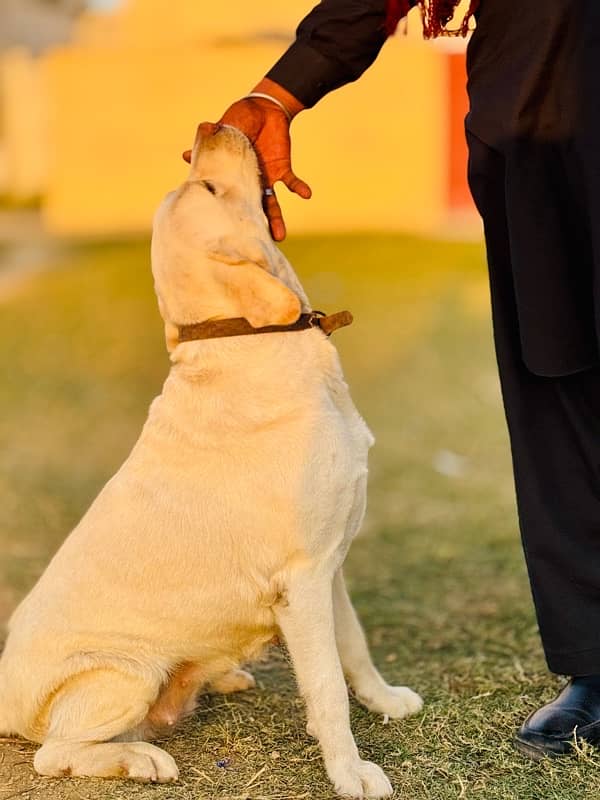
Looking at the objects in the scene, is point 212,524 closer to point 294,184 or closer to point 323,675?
point 323,675

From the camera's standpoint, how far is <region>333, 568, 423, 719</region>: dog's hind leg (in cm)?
312

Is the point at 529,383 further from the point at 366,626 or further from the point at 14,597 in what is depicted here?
the point at 14,597

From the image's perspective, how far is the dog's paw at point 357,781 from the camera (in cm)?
Result: 273

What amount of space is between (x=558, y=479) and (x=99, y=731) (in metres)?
1.29

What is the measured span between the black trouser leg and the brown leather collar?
1.39ft

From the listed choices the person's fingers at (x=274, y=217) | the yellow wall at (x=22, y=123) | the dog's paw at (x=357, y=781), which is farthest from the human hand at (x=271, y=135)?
the yellow wall at (x=22, y=123)

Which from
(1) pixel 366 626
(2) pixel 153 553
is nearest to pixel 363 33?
(2) pixel 153 553

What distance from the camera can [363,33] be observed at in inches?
116

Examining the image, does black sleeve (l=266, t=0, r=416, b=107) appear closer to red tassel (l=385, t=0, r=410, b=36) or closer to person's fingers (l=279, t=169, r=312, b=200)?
red tassel (l=385, t=0, r=410, b=36)

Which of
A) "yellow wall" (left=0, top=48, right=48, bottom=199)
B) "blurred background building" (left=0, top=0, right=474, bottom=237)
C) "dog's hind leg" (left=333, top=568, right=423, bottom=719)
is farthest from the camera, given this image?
"yellow wall" (left=0, top=48, right=48, bottom=199)

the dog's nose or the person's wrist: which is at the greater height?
the person's wrist

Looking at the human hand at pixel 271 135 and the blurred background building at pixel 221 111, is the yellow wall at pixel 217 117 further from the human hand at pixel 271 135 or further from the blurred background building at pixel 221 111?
the human hand at pixel 271 135

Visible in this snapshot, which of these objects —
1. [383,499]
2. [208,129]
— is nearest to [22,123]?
[383,499]

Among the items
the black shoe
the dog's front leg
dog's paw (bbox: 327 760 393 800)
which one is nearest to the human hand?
the dog's front leg
